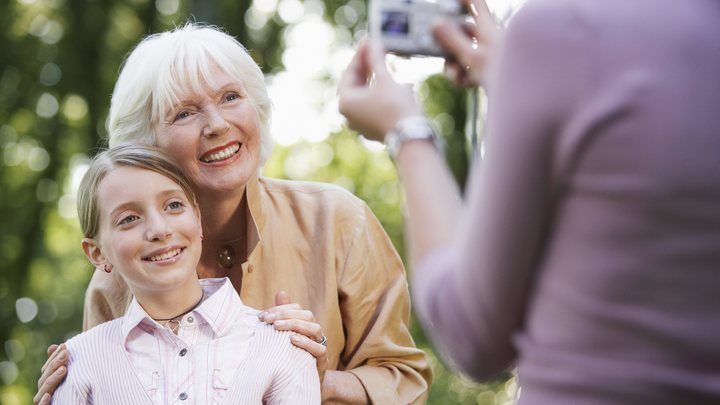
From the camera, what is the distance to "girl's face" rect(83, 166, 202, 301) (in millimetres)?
2742

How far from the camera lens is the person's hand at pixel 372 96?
1.56 meters

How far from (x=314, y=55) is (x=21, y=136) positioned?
3868 mm

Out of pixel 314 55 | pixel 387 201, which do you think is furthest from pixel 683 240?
pixel 387 201

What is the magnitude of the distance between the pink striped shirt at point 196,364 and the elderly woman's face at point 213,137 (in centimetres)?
44

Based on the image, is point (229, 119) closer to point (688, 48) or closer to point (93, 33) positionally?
point (688, 48)

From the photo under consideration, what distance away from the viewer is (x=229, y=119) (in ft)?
10.5

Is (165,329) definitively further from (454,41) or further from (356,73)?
(454,41)

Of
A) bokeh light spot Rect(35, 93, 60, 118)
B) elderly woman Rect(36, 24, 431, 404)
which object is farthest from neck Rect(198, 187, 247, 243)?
bokeh light spot Rect(35, 93, 60, 118)

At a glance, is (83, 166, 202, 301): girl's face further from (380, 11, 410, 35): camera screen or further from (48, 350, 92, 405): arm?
(380, 11, 410, 35): camera screen

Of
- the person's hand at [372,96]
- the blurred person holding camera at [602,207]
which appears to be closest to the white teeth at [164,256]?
the person's hand at [372,96]

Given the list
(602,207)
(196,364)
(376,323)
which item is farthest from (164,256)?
(602,207)

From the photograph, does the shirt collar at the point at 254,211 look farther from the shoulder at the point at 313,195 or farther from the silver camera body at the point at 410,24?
the silver camera body at the point at 410,24

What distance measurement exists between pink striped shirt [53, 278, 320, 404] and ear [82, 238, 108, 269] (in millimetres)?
172

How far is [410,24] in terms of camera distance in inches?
66.8
